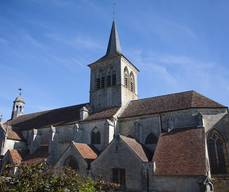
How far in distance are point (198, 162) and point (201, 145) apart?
5.95ft

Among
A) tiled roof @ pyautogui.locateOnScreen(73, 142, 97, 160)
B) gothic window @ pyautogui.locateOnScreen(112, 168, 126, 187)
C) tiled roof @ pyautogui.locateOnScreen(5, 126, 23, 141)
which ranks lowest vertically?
gothic window @ pyautogui.locateOnScreen(112, 168, 126, 187)

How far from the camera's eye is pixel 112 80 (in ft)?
99.8

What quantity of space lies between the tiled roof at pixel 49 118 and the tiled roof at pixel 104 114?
7.41ft

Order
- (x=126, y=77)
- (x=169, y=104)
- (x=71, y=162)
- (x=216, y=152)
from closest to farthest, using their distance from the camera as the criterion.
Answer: (x=216, y=152), (x=71, y=162), (x=169, y=104), (x=126, y=77)

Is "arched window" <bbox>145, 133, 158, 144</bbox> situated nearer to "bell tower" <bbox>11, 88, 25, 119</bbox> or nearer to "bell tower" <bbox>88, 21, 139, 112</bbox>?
"bell tower" <bbox>88, 21, 139, 112</bbox>

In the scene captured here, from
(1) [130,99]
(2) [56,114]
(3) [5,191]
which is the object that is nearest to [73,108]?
(2) [56,114]

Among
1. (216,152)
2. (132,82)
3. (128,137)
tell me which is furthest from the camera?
(132,82)

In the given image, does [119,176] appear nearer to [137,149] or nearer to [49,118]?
[137,149]

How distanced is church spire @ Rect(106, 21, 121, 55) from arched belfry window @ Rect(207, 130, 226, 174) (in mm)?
16582

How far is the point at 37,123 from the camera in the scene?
32.7 m

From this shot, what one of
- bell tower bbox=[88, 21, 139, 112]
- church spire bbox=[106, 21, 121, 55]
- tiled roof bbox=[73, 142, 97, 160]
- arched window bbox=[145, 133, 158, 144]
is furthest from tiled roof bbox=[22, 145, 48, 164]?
church spire bbox=[106, 21, 121, 55]

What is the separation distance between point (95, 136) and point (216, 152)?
39.3 feet

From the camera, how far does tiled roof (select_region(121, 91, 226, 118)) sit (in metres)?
23.3

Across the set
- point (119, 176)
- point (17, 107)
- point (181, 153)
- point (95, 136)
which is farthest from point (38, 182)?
point (17, 107)
